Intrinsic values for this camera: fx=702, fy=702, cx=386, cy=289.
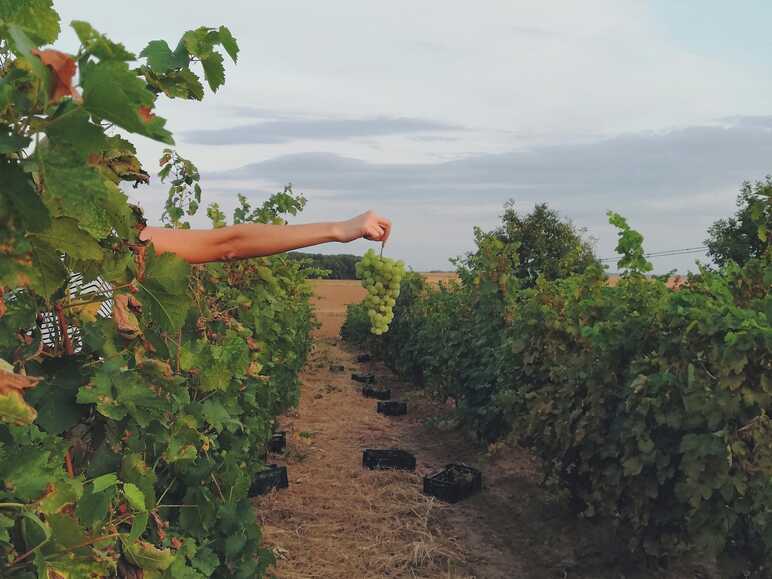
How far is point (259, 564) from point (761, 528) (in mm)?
3092

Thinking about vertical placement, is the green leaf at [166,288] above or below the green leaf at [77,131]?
below

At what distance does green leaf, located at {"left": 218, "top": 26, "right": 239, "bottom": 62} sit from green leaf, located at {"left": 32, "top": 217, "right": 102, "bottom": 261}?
0.80 m

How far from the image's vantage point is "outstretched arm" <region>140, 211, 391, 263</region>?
2.14 m

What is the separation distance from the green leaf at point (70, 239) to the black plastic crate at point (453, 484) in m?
6.41

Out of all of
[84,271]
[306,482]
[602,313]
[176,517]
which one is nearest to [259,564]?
[176,517]

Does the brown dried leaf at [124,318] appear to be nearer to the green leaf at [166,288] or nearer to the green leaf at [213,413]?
the green leaf at [166,288]

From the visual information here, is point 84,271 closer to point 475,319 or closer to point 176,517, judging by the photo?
point 176,517

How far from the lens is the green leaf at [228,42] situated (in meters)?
1.95

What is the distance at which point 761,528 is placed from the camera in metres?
4.39

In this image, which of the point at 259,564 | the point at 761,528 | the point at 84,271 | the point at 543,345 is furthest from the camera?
the point at 543,345

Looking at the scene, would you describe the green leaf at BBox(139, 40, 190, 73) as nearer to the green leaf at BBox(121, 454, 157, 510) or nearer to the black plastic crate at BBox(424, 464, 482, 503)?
the green leaf at BBox(121, 454, 157, 510)

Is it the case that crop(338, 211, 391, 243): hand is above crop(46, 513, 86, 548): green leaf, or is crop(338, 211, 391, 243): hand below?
above

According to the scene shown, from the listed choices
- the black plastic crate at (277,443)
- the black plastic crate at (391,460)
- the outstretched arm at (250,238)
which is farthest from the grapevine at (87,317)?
the black plastic crate at (277,443)

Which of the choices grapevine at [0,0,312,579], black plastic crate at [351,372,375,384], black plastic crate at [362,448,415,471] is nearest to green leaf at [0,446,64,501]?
grapevine at [0,0,312,579]
